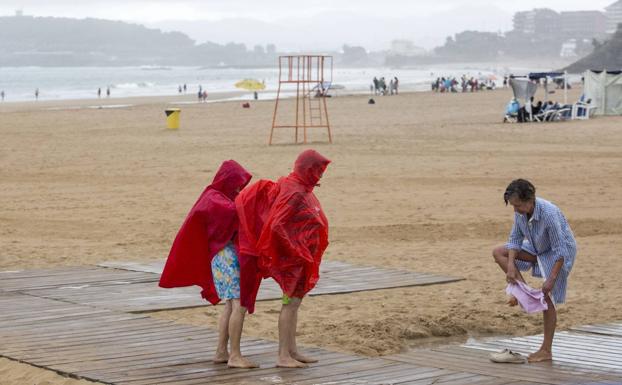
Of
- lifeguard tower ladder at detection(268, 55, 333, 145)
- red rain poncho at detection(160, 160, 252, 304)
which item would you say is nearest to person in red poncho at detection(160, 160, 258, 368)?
red rain poncho at detection(160, 160, 252, 304)

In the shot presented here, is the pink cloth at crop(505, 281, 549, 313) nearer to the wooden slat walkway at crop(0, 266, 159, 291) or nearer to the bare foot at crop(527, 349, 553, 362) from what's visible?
the bare foot at crop(527, 349, 553, 362)

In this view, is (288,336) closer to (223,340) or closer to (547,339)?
(223,340)

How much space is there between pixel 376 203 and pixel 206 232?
939 cm

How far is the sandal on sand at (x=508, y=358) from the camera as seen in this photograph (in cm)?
709

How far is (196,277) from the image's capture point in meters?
7.17

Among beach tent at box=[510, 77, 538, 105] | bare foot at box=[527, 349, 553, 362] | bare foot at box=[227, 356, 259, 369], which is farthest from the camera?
beach tent at box=[510, 77, 538, 105]

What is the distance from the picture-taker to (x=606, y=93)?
36.7m

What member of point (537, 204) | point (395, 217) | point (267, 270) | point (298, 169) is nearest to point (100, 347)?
point (267, 270)

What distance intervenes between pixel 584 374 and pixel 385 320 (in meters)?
2.16

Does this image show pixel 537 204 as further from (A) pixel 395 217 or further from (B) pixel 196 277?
(A) pixel 395 217

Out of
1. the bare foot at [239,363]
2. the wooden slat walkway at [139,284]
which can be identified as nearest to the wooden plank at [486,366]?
the bare foot at [239,363]

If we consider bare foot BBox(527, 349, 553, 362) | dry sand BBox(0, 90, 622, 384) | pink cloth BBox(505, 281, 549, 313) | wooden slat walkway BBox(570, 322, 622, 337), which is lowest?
dry sand BBox(0, 90, 622, 384)

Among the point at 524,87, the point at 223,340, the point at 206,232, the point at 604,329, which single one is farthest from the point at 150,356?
the point at 524,87

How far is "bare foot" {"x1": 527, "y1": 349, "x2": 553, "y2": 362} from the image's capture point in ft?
23.3
